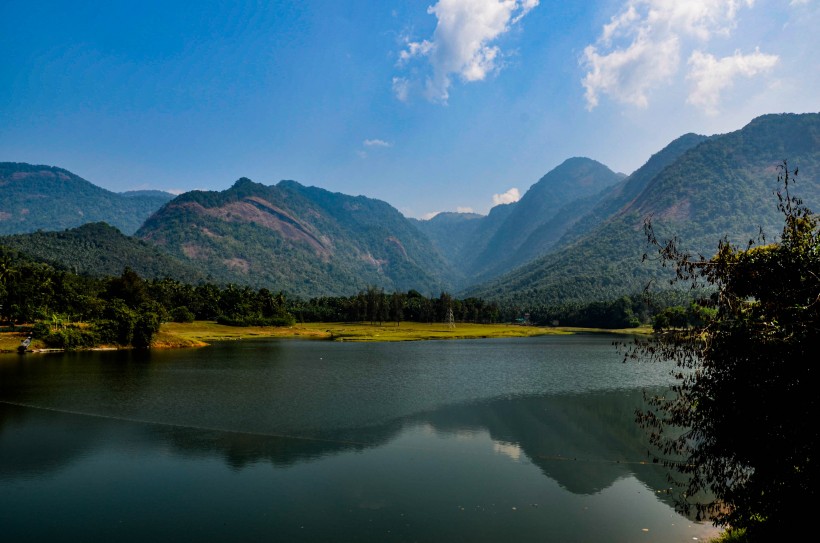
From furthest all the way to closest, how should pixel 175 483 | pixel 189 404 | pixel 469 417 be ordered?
pixel 189 404 → pixel 469 417 → pixel 175 483

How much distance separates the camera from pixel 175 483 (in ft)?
81.1

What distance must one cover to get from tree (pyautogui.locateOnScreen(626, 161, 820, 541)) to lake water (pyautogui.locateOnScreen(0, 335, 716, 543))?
6891mm

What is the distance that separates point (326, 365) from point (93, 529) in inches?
2118

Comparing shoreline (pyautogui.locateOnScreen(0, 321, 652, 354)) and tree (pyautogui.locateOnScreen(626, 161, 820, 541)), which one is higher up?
tree (pyautogui.locateOnScreen(626, 161, 820, 541))

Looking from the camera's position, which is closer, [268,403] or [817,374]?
[817,374]

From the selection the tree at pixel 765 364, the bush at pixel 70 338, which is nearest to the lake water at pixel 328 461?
the tree at pixel 765 364

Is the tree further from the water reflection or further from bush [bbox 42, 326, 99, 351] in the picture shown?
bush [bbox 42, 326, 99, 351]

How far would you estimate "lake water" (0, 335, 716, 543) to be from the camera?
19984mm

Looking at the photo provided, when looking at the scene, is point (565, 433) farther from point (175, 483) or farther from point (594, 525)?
point (175, 483)

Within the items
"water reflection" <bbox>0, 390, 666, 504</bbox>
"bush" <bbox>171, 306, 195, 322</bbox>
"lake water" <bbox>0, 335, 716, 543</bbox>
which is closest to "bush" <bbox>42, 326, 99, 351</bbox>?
"lake water" <bbox>0, 335, 716, 543</bbox>

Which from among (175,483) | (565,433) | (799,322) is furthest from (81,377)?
(799,322)

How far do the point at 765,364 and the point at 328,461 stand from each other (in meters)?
22.1

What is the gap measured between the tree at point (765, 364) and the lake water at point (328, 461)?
6.89 metres

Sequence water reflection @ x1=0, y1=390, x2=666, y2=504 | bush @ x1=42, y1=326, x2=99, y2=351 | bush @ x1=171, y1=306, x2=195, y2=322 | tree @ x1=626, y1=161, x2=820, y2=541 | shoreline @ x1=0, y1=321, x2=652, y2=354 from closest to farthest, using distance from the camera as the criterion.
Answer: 1. tree @ x1=626, y1=161, x2=820, y2=541
2. water reflection @ x1=0, y1=390, x2=666, y2=504
3. shoreline @ x1=0, y1=321, x2=652, y2=354
4. bush @ x1=42, y1=326, x2=99, y2=351
5. bush @ x1=171, y1=306, x2=195, y2=322
